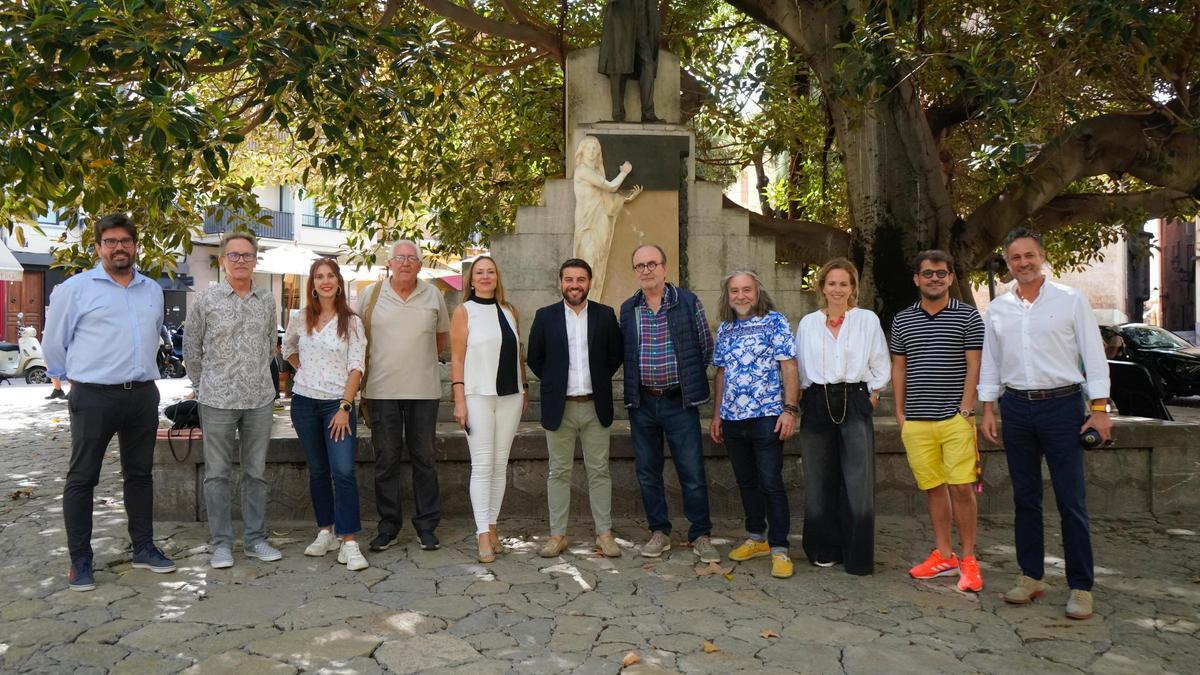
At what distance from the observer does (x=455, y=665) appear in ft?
12.6

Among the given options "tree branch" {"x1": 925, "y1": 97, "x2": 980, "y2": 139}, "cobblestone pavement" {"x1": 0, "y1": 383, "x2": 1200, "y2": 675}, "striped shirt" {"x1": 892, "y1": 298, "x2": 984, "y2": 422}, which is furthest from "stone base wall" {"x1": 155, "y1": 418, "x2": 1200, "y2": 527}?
"tree branch" {"x1": 925, "y1": 97, "x2": 980, "y2": 139}

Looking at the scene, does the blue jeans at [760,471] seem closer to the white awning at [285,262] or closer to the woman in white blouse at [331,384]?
the woman in white blouse at [331,384]

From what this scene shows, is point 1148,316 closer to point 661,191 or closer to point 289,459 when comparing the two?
point 661,191

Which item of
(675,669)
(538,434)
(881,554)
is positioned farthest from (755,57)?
(675,669)

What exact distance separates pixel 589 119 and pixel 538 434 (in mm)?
3699

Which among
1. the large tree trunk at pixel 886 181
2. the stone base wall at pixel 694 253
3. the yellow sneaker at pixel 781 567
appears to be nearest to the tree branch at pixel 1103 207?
the large tree trunk at pixel 886 181

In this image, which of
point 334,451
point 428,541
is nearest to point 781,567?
point 428,541

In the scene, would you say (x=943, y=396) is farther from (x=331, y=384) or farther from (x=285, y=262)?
(x=285, y=262)

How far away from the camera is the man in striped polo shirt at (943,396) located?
16.2ft

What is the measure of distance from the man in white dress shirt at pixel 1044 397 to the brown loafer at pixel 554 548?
2489 millimetres

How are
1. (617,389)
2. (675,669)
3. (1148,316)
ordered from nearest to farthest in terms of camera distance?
(675,669), (617,389), (1148,316)

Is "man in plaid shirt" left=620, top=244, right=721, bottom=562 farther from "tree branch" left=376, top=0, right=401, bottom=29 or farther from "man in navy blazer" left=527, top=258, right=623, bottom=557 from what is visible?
"tree branch" left=376, top=0, right=401, bottom=29

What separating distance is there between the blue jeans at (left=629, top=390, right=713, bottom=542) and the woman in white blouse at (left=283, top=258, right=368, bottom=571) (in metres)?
1.71

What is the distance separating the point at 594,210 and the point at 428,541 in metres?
3.82
